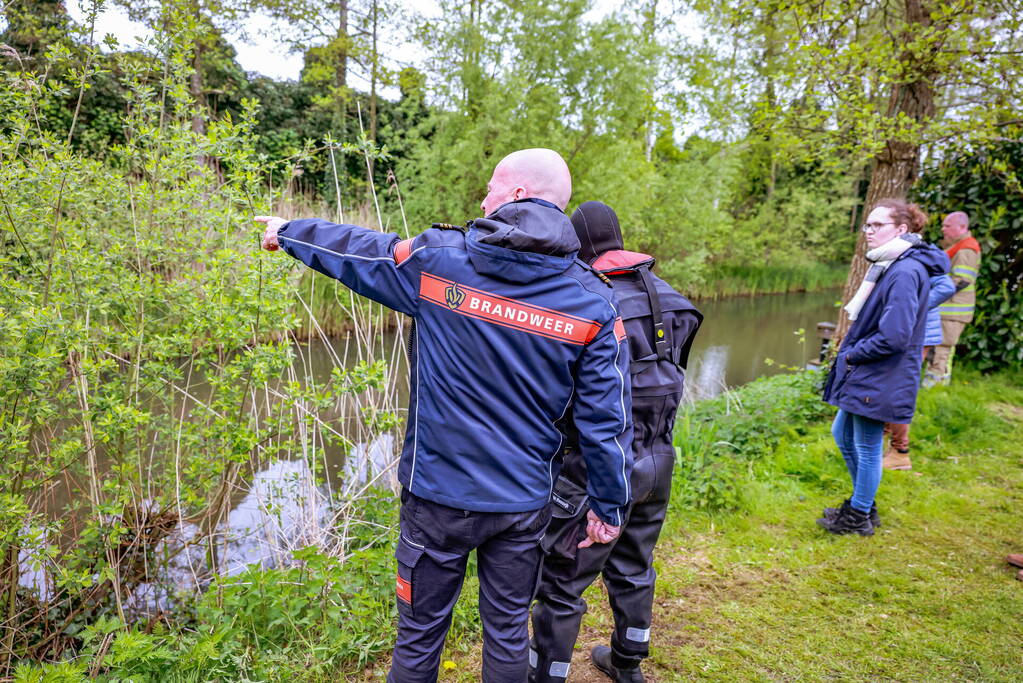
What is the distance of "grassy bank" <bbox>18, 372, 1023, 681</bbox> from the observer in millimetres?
2479

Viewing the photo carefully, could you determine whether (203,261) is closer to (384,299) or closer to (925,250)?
(384,299)

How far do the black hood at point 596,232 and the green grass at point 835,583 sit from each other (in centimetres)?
173

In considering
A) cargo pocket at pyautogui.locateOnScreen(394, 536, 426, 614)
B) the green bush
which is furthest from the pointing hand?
the green bush

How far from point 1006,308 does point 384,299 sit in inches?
278

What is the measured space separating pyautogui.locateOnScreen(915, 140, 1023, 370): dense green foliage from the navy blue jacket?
6336 millimetres

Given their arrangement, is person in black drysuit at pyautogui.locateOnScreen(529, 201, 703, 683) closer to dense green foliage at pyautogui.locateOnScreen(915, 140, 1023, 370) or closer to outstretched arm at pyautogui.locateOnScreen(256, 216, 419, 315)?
outstretched arm at pyautogui.locateOnScreen(256, 216, 419, 315)

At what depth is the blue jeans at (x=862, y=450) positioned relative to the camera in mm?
3387

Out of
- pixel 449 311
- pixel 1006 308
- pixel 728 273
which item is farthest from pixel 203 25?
pixel 728 273

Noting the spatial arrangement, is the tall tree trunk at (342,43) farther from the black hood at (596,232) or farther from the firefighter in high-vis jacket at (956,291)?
the black hood at (596,232)

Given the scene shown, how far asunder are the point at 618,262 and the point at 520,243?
0.60 metres

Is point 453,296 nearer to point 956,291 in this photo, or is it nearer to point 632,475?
point 632,475

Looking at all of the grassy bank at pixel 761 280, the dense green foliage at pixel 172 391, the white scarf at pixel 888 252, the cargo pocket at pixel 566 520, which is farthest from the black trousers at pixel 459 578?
the grassy bank at pixel 761 280

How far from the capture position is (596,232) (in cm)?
221

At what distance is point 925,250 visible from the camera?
129 inches
